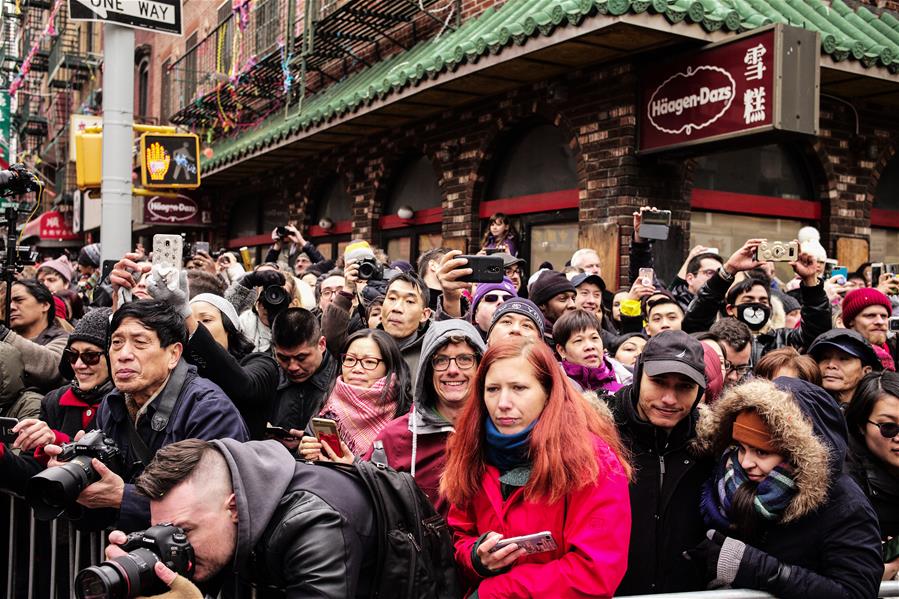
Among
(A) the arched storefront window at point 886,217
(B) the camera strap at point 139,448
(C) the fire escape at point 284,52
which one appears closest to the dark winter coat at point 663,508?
(B) the camera strap at point 139,448

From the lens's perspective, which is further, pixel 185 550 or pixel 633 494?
pixel 633 494

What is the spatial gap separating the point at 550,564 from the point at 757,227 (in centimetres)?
709

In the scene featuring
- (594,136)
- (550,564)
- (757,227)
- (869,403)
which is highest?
(594,136)

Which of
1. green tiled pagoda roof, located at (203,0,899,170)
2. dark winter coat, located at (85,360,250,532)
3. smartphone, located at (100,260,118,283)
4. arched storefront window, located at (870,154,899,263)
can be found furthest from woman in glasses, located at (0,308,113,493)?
arched storefront window, located at (870,154,899,263)

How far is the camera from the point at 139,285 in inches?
153

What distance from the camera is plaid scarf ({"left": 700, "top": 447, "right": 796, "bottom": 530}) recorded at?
107 inches

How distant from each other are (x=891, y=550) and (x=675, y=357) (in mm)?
1170

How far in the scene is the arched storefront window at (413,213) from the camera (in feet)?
35.6

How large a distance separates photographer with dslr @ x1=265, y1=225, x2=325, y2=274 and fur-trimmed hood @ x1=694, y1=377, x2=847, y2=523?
14.0ft

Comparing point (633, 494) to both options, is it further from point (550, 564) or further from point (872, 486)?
point (872, 486)

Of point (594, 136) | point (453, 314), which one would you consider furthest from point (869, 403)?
point (594, 136)

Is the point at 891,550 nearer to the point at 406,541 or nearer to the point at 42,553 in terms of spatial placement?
the point at 406,541

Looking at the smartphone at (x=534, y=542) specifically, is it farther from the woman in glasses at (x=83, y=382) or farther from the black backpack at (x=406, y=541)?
the woman in glasses at (x=83, y=382)

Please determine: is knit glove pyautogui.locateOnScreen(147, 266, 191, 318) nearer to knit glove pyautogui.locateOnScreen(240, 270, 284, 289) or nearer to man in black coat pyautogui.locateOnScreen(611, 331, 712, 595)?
knit glove pyautogui.locateOnScreen(240, 270, 284, 289)
